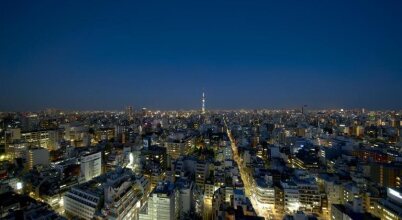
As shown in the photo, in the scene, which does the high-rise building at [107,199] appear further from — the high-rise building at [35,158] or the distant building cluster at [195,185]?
the high-rise building at [35,158]

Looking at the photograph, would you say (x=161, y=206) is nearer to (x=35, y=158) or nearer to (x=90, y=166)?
(x=90, y=166)

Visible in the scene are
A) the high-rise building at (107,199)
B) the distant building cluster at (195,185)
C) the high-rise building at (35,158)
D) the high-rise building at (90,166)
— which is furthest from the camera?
the high-rise building at (35,158)

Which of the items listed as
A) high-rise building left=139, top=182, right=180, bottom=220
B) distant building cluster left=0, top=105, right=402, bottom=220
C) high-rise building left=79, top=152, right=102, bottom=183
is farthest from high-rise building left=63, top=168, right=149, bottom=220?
high-rise building left=79, top=152, right=102, bottom=183

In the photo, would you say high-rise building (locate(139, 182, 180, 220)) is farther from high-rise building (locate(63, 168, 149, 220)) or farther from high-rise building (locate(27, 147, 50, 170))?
high-rise building (locate(27, 147, 50, 170))

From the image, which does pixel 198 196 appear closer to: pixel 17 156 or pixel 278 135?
pixel 17 156

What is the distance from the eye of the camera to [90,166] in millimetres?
12719

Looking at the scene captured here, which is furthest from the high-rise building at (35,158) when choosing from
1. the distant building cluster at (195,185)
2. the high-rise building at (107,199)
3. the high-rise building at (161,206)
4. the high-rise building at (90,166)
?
the high-rise building at (161,206)

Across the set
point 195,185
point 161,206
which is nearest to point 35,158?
point 195,185

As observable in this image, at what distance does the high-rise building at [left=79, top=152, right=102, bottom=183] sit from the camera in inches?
485

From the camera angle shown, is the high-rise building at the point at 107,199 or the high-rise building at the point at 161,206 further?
the high-rise building at the point at 161,206

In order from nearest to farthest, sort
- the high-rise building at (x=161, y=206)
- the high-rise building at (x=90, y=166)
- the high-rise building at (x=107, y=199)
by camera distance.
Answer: the high-rise building at (x=107, y=199)
the high-rise building at (x=161, y=206)
the high-rise building at (x=90, y=166)

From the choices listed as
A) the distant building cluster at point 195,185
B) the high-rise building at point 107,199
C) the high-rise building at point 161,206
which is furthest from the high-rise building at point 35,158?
the high-rise building at point 161,206

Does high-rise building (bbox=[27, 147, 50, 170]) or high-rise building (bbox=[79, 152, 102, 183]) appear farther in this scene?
high-rise building (bbox=[27, 147, 50, 170])

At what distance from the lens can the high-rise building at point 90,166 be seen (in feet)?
40.4
